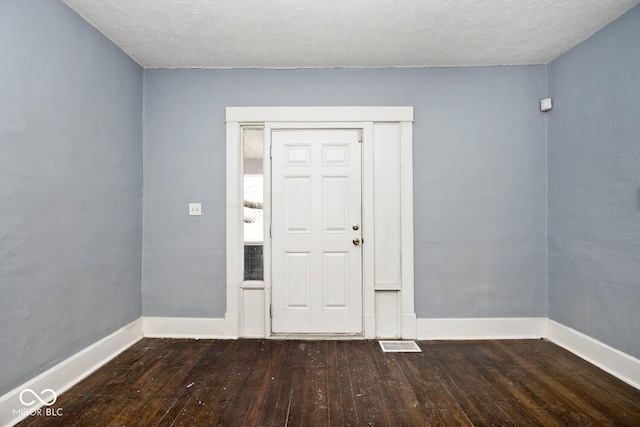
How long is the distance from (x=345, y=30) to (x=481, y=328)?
2853mm

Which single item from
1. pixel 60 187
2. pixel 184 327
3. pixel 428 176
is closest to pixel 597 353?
pixel 428 176

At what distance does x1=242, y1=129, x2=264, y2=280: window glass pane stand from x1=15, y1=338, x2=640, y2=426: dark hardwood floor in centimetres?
74

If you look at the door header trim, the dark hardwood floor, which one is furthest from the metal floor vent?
the door header trim

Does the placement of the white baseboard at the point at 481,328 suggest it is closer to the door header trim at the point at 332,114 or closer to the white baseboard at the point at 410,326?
the white baseboard at the point at 410,326

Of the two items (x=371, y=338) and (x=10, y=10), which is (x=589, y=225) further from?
(x=10, y=10)

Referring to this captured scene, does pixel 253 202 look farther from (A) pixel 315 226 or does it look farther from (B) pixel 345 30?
(B) pixel 345 30

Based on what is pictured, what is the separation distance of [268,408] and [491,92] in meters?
3.23

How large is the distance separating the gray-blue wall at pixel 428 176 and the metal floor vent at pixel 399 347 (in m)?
0.36

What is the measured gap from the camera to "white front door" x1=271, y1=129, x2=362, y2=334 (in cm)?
306

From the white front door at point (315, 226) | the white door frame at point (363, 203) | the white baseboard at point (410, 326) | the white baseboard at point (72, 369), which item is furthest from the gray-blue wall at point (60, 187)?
the white baseboard at point (410, 326)

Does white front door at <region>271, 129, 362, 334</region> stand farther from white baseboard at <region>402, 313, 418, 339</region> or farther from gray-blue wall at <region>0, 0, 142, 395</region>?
gray-blue wall at <region>0, 0, 142, 395</region>

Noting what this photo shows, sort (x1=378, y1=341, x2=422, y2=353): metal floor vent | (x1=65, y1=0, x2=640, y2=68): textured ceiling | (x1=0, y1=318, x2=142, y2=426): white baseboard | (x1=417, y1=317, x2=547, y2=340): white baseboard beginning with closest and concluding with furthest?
(x1=0, y1=318, x2=142, y2=426): white baseboard
(x1=65, y1=0, x2=640, y2=68): textured ceiling
(x1=378, y1=341, x2=422, y2=353): metal floor vent
(x1=417, y1=317, x2=547, y2=340): white baseboard

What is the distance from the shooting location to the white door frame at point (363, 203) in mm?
3023

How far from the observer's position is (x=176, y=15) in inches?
89.4
